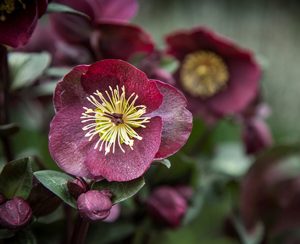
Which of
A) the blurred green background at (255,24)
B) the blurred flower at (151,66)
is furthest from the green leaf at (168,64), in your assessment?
the blurred green background at (255,24)

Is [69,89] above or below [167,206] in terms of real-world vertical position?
above

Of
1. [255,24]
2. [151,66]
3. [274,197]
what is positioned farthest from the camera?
[255,24]

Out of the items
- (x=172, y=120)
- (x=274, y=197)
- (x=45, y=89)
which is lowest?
(x=274, y=197)

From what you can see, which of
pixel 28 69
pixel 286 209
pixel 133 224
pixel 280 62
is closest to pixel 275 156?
pixel 286 209

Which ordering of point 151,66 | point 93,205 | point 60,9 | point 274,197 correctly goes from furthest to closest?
point 274,197
point 151,66
point 60,9
point 93,205

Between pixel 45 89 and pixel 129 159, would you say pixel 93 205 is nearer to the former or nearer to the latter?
pixel 129 159

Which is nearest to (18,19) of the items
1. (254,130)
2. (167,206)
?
(167,206)
